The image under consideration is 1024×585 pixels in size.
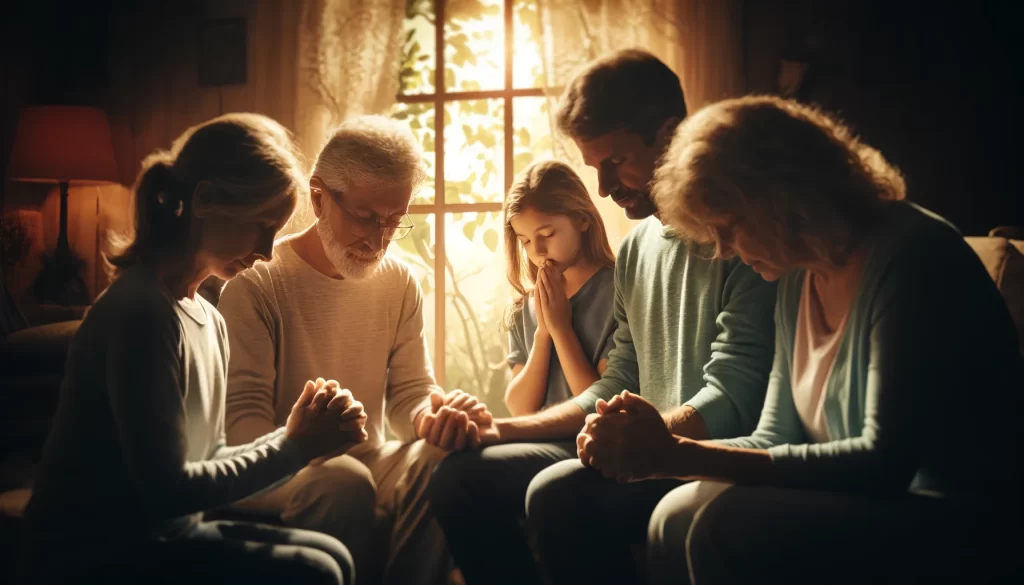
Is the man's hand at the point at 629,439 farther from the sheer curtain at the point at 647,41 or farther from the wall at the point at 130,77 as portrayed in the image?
the wall at the point at 130,77

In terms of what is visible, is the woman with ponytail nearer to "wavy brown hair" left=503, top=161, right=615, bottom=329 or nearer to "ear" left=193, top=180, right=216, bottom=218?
"ear" left=193, top=180, right=216, bottom=218

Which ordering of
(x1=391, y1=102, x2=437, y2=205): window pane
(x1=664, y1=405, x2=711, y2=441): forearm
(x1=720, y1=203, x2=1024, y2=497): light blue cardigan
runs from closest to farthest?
(x1=720, y1=203, x2=1024, y2=497): light blue cardigan, (x1=664, y1=405, x2=711, y2=441): forearm, (x1=391, y1=102, x2=437, y2=205): window pane

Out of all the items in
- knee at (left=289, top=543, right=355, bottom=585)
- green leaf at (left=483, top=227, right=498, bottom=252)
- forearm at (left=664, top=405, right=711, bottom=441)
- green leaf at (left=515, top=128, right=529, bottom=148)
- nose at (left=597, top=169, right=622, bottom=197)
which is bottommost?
knee at (left=289, top=543, right=355, bottom=585)

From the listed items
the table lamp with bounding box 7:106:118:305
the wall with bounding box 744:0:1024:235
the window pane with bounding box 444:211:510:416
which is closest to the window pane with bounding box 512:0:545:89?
the window pane with bounding box 444:211:510:416

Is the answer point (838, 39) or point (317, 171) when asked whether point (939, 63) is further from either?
point (317, 171)

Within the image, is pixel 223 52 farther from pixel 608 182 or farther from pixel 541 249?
pixel 608 182

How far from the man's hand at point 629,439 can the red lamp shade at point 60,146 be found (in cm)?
247

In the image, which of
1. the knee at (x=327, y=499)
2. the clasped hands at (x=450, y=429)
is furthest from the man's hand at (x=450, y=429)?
the knee at (x=327, y=499)

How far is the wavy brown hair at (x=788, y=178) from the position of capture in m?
1.27

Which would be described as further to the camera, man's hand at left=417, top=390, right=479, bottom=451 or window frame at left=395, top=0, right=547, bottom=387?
window frame at left=395, top=0, right=547, bottom=387

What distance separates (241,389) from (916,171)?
2.19m

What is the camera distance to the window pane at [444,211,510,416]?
10.8 feet

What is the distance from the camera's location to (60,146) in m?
2.98

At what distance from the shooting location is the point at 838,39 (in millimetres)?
2771
